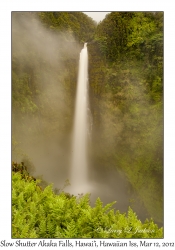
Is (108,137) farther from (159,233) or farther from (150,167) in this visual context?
(159,233)

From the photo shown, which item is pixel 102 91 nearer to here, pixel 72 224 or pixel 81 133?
pixel 81 133

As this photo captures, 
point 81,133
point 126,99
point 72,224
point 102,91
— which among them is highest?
point 102,91

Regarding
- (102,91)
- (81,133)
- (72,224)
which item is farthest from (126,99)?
(72,224)

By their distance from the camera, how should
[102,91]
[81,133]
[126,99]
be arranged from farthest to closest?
[102,91] < [81,133] < [126,99]

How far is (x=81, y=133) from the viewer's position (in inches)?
337

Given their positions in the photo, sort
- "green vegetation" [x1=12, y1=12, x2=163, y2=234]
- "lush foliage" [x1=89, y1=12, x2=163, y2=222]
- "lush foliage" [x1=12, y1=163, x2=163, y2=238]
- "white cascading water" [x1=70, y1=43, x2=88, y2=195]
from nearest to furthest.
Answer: "lush foliage" [x1=12, y1=163, x2=163, y2=238] < "green vegetation" [x1=12, y1=12, x2=163, y2=234] < "lush foliage" [x1=89, y1=12, x2=163, y2=222] < "white cascading water" [x1=70, y1=43, x2=88, y2=195]

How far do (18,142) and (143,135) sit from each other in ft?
15.5

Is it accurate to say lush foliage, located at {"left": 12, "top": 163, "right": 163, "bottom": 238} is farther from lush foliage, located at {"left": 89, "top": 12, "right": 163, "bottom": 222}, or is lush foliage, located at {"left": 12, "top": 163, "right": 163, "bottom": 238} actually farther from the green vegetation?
lush foliage, located at {"left": 89, "top": 12, "right": 163, "bottom": 222}

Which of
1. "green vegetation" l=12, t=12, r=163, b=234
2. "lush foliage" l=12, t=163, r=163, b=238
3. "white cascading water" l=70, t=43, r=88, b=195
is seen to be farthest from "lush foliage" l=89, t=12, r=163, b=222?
"lush foliage" l=12, t=163, r=163, b=238

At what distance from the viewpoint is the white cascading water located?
25.3 ft

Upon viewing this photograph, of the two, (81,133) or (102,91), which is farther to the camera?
(102,91)

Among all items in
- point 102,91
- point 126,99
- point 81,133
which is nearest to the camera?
point 126,99
